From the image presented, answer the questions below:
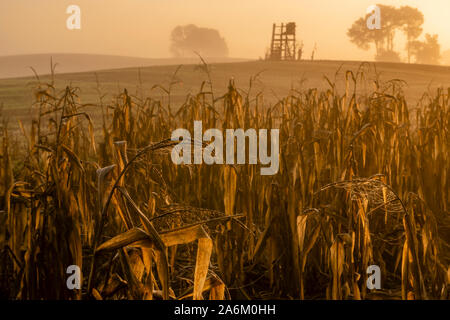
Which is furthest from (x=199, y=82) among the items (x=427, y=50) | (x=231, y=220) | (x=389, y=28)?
(x=427, y=50)

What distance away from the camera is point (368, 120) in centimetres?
187

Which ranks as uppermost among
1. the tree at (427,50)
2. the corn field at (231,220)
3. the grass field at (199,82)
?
the tree at (427,50)

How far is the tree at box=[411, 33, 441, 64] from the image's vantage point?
1347 inches

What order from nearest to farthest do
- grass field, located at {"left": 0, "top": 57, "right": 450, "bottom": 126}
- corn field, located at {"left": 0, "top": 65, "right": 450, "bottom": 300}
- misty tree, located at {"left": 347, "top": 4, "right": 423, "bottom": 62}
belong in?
corn field, located at {"left": 0, "top": 65, "right": 450, "bottom": 300} → grass field, located at {"left": 0, "top": 57, "right": 450, "bottom": 126} → misty tree, located at {"left": 347, "top": 4, "right": 423, "bottom": 62}

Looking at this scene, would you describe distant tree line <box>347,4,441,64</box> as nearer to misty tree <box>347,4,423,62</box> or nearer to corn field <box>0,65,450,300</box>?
misty tree <box>347,4,423,62</box>

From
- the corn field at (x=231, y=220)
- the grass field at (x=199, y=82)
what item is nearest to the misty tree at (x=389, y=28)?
the grass field at (x=199, y=82)

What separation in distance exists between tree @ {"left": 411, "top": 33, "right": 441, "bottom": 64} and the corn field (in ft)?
117

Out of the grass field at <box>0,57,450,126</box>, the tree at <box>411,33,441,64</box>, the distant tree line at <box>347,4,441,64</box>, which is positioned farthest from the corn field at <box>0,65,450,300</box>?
the tree at <box>411,33,441,64</box>

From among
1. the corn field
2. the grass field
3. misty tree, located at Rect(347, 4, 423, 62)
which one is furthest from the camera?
misty tree, located at Rect(347, 4, 423, 62)

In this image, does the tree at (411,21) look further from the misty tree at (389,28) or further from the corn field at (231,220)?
the corn field at (231,220)

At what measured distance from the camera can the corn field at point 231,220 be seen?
35.0 inches

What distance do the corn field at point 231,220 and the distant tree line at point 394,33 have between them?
85.6 feet
